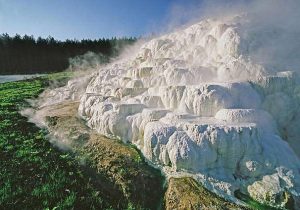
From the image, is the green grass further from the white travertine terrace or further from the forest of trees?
the forest of trees

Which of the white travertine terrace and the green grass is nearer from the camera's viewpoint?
the green grass

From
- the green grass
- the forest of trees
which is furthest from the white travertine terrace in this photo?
the forest of trees

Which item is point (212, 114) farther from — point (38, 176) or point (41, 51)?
point (41, 51)

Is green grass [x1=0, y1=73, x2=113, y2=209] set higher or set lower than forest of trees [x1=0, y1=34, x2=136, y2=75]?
lower

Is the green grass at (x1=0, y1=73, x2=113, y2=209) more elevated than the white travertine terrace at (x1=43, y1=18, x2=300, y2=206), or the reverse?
the white travertine terrace at (x1=43, y1=18, x2=300, y2=206)

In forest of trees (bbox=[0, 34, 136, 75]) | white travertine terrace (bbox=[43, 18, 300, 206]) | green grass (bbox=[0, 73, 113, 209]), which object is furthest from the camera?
forest of trees (bbox=[0, 34, 136, 75])

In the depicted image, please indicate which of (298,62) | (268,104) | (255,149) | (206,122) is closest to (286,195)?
(255,149)

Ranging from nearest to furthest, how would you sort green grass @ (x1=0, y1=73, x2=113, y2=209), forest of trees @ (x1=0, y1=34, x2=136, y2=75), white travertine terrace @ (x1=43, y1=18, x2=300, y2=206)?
green grass @ (x1=0, y1=73, x2=113, y2=209) → white travertine terrace @ (x1=43, y1=18, x2=300, y2=206) → forest of trees @ (x1=0, y1=34, x2=136, y2=75)
